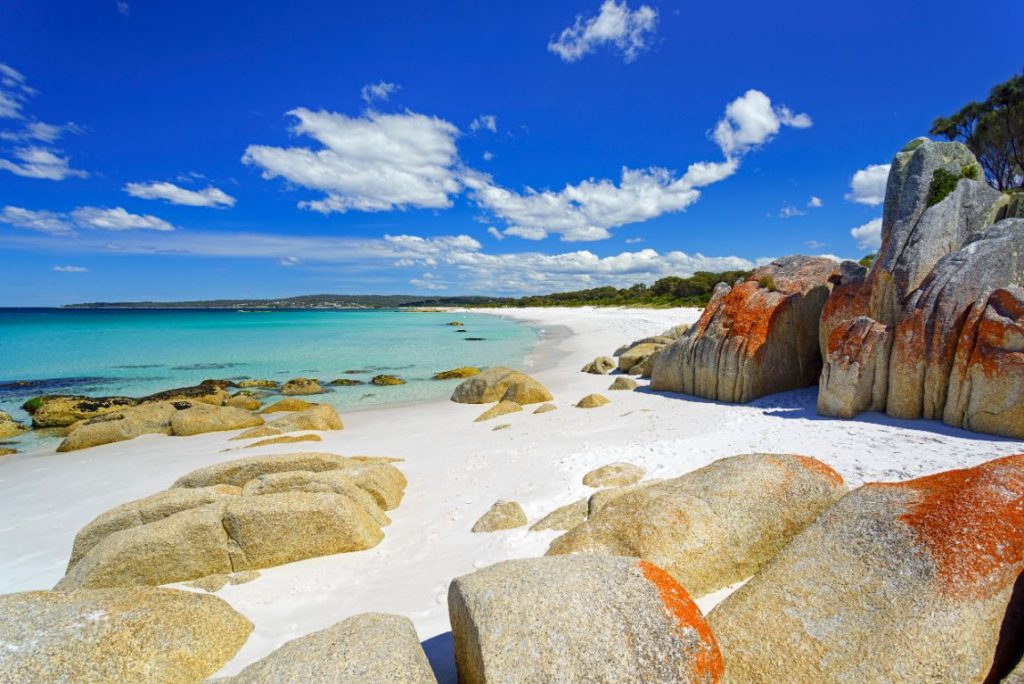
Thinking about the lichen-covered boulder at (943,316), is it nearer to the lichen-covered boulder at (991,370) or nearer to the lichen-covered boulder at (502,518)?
the lichen-covered boulder at (991,370)

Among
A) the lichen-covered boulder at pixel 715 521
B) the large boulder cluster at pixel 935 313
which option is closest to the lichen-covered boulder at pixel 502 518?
the lichen-covered boulder at pixel 715 521

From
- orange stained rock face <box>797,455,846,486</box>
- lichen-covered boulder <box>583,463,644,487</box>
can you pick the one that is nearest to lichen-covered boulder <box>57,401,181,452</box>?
lichen-covered boulder <box>583,463,644,487</box>

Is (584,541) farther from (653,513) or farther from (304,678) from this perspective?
(304,678)

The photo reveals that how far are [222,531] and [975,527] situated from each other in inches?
299

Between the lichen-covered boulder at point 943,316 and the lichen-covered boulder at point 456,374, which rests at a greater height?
the lichen-covered boulder at point 943,316

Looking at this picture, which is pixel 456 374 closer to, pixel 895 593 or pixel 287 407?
pixel 287 407

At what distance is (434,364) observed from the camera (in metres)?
30.4

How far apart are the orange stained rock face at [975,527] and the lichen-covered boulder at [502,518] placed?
14.6ft

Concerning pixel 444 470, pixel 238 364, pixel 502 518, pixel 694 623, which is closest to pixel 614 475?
pixel 502 518

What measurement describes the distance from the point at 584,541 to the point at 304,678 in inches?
110

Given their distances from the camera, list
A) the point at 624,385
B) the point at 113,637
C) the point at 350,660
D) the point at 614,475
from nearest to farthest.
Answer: the point at 350,660 → the point at 113,637 → the point at 614,475 → the point at 624,385

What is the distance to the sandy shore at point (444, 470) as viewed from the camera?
559 cm

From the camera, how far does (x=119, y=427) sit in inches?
581

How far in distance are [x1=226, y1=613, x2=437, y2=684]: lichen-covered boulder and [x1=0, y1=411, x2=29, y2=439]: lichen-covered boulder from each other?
19117mm
